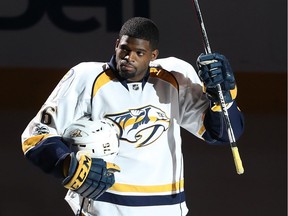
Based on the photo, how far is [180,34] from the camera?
4.01 metres

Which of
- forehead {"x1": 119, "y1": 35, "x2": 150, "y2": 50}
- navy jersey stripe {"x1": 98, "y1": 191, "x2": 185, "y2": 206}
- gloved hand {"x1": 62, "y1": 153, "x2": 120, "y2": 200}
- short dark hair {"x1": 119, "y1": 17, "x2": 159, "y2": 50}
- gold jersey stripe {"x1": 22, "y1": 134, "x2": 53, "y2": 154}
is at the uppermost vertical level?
short dark hair {"x1": 119, "y1": 17, "x2": 159, "y2": 50}

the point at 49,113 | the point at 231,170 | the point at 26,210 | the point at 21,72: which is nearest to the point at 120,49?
the point at 49,113

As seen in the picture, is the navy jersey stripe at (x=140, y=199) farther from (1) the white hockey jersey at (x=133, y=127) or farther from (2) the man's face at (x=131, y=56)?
(2) the man's face at (x=131, y=56)

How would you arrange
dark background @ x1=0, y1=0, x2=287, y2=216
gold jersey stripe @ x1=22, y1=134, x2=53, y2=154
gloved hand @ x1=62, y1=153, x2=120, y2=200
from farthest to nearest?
dark background @ x1=0, y1=0, x2=287, y2=216
gold jersey stripe @ x1=22, y1=134, x2=53, y2=154
gloved hand @ x1=62, y1=153, x2=120, y2=200

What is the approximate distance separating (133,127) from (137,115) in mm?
35

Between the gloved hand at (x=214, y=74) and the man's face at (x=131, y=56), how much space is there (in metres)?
0.14

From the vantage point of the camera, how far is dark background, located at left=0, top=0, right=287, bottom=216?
369cm

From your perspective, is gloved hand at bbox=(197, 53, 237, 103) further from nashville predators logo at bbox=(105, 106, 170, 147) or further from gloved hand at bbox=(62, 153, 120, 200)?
gloved hand at bbox=(62, 153, 120, 200)

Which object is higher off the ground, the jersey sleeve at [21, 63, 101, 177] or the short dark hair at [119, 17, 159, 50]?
the short dark hair at [119, 17, 159, 50]

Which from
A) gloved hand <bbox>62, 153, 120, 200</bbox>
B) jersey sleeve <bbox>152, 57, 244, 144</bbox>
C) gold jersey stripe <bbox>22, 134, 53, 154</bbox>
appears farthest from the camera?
jersey sleeve <bbox>152, 57, 244, 144</bbox>

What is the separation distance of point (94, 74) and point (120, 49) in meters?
0.10

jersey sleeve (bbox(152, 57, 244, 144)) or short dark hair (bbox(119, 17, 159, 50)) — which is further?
jersey sleeve (bbox(152, 57, 244, 144))

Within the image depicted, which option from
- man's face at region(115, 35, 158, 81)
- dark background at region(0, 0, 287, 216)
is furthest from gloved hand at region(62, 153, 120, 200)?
dark background at region(0, 0, 287, 216)

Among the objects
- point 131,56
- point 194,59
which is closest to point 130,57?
point 131,56
